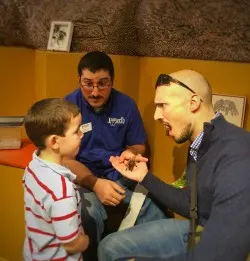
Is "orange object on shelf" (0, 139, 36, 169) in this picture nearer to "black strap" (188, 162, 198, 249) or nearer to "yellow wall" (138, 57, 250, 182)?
"yellow wall" (138, 57, 250, 182)

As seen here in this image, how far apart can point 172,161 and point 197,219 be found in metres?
0.95

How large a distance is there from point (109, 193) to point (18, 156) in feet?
2.23

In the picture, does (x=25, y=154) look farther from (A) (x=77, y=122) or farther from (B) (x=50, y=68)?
(A) (x=77, y=122)

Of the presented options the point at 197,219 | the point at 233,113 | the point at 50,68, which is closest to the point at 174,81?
the point at 197,219

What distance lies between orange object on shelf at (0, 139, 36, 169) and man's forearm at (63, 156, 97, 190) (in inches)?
10.5

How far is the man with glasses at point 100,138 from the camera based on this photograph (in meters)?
1.70

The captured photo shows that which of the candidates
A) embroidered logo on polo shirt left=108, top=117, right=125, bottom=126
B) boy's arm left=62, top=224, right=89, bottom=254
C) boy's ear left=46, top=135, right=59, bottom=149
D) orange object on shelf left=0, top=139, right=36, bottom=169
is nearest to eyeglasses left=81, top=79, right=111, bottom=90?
embroidered logo on polo shirt left=108, top=117, right=125, bottom=126

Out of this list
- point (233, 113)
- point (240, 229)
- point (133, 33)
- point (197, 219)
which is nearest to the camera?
point (240, 229)

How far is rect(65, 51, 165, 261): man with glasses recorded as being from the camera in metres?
1.70

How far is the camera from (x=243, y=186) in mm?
1118

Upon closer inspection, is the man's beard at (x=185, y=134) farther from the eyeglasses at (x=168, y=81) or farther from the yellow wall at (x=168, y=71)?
the yellow wall at (x=168, y=71)

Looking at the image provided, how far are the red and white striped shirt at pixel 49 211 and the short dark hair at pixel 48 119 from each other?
0.31 feet

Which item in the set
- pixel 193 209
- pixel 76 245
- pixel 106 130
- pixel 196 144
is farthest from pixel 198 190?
pixel 106 130

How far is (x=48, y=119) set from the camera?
123 cm
